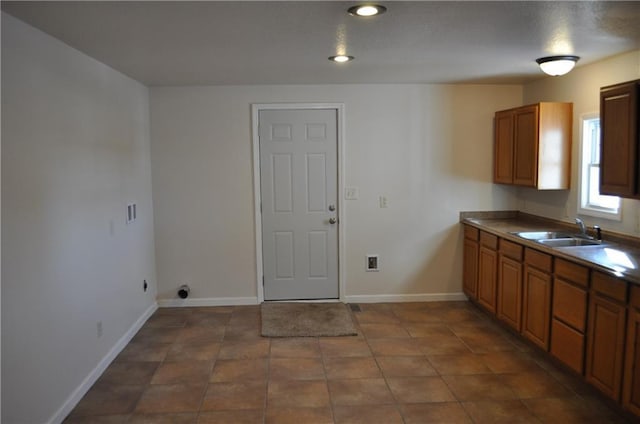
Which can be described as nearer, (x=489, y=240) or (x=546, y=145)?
(x=546, y=145)

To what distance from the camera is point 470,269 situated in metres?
5.17

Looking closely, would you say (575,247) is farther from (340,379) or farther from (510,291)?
(340,379)

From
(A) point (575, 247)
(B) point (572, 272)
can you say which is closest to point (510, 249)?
(A) point (575, 247)

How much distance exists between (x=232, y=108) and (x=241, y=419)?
3117 millimetres

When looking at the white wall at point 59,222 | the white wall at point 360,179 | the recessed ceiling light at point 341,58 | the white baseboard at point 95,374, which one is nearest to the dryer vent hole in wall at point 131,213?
the white wall at point 59,222

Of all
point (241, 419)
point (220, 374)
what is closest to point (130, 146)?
point (220, 374)

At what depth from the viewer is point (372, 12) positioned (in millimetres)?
2541

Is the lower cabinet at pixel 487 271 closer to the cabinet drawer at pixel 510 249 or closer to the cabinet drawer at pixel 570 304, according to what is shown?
the cabinet drawer at pixel 510 249

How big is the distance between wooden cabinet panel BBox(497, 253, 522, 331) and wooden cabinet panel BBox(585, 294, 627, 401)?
0.91m

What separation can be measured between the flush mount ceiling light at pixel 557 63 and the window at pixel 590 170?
0.54 m

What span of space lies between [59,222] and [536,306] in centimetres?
334

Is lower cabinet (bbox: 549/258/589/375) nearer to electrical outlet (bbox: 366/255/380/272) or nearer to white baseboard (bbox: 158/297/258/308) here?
electrical outlet (bbox: 366/255/380/272)

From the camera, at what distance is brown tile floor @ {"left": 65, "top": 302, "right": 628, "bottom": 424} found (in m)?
3.11

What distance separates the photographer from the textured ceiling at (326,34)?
8.25 ft
